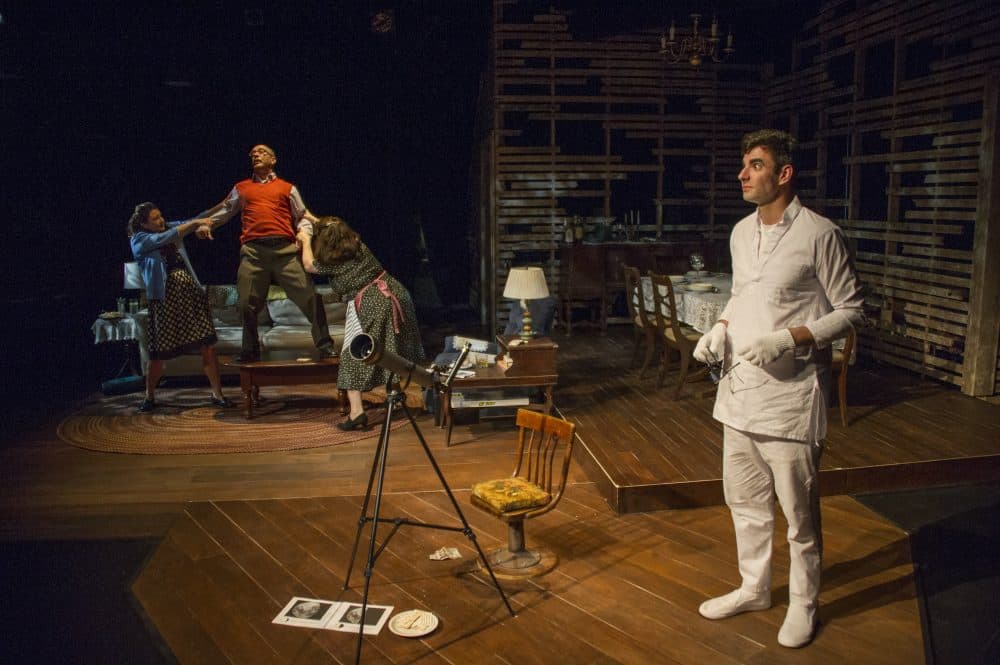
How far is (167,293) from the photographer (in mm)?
6590

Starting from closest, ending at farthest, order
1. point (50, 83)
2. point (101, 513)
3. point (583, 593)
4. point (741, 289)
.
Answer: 1. point (741, 289)
2. point (583, 593)
3. point (101, 513)
4. point (50, 83)

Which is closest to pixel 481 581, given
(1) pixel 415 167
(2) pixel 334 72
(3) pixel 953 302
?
(3) pixel 953 302

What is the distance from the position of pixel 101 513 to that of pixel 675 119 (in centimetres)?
815

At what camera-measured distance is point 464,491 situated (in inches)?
193

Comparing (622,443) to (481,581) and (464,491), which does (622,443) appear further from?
(481,581)

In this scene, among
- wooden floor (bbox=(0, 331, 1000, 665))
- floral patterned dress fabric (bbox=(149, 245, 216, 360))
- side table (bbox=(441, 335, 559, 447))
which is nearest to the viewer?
wooden floor (bbox=(0, 331, 1000, 665))

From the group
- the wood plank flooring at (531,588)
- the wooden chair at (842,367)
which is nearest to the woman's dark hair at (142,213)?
the wood plank flooring at (531,588)

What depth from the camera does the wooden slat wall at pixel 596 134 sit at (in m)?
9.92

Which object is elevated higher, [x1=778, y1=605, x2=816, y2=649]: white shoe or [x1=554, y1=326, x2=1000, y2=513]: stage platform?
[x1=554, y1=326, x2=1000, y2=513]: stage platform

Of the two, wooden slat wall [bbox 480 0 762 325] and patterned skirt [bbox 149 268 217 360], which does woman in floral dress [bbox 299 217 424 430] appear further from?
wooden slat wall [bbox 480 0 762 325]

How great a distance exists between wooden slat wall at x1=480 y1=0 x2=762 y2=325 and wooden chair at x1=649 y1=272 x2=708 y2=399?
3462mm

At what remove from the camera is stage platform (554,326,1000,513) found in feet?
15.5

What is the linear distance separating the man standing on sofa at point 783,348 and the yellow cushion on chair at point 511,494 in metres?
0.94

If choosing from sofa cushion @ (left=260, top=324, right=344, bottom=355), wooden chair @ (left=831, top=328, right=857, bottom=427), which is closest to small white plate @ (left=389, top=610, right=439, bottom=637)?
wooden chair @ (left=831, top=328, right=857, bottom=427)
